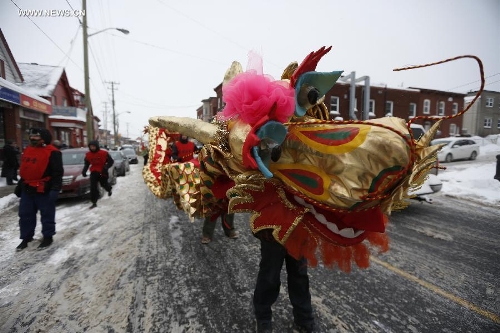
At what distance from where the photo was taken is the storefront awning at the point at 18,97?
10.6 metres

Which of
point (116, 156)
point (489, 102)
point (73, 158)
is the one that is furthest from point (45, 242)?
point (489, 102)

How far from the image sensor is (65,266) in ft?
11.0

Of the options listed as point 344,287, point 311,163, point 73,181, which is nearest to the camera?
point 311,163

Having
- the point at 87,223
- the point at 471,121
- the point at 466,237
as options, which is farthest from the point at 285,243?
the point at 471,121

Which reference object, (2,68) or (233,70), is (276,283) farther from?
(2,68)

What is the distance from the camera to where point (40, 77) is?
68.6 ft

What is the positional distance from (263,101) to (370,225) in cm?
87

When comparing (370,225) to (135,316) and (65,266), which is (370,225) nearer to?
(135,316)

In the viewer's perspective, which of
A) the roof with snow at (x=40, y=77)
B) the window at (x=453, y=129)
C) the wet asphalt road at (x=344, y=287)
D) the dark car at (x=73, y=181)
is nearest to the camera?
the wet asphalt road at (x=344, y=287)

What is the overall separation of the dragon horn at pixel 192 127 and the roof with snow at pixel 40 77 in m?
21.4

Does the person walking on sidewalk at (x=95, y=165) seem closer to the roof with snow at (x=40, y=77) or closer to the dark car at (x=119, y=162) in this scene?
the dark car at (x=119, y=162)

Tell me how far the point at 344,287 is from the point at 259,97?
2.28 metres

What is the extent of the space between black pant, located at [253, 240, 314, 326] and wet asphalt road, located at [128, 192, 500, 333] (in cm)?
22

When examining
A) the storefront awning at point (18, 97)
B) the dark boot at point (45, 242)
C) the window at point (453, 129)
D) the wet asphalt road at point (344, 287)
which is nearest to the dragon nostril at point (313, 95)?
the wet asphalt road at point (344, 287)
